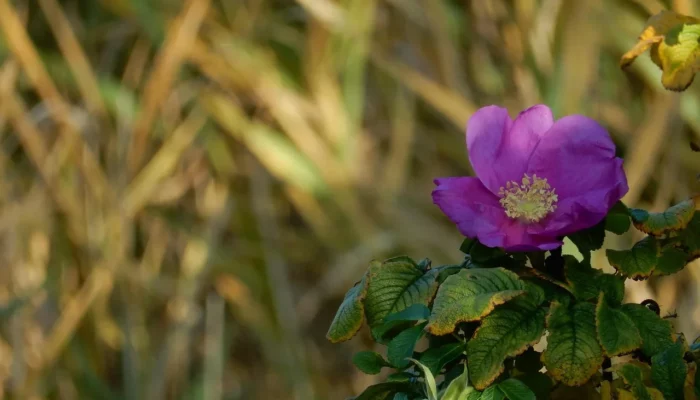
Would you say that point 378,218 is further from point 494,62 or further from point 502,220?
point 502,220

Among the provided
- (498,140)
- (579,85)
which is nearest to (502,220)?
(498,140)

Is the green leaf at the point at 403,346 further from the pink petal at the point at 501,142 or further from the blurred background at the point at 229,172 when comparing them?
the blurred background at the point at 229,172

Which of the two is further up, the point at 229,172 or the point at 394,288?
the point at 394,288

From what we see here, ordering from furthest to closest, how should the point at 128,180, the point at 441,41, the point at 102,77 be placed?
the point at 102,77 → the point at 128,180 → the point at 441,41

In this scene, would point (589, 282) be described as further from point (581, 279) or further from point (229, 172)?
point (229, 172)

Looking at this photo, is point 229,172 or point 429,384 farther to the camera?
point 229,172

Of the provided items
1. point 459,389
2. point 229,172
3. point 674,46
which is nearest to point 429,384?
point 459,389
